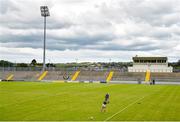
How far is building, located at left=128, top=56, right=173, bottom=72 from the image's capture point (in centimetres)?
10544

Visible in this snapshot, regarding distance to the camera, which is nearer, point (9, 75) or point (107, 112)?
point (107, 112)

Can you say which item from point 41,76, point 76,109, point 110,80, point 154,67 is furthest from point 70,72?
point 76,109

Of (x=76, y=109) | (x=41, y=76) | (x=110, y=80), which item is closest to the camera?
(x=76, y=109)

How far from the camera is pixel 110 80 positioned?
93.7 metres

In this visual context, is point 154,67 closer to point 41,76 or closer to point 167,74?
point 167,74

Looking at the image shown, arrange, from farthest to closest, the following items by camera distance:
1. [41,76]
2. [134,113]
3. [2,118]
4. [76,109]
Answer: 1. [41,76]
2. [76,109]
3. [134,113]
4. [2,118]

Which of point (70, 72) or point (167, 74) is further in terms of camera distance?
point (70, 72)

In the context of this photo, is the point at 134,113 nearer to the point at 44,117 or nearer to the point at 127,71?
the point at 44,117

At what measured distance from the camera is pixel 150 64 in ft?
350

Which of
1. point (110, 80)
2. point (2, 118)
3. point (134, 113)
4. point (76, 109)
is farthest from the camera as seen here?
point (110, 80)

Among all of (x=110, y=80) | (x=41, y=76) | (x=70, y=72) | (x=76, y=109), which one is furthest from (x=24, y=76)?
(x=76, y=109)

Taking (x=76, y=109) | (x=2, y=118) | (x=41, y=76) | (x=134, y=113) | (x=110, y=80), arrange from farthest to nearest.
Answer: (x=41, y=76) < (x=110, y=80) < (x=76, y=109) < (x=134, y=113) < (x=2, y=118)

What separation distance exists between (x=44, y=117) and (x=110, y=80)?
71274mm

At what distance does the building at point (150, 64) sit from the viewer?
10544 cm
